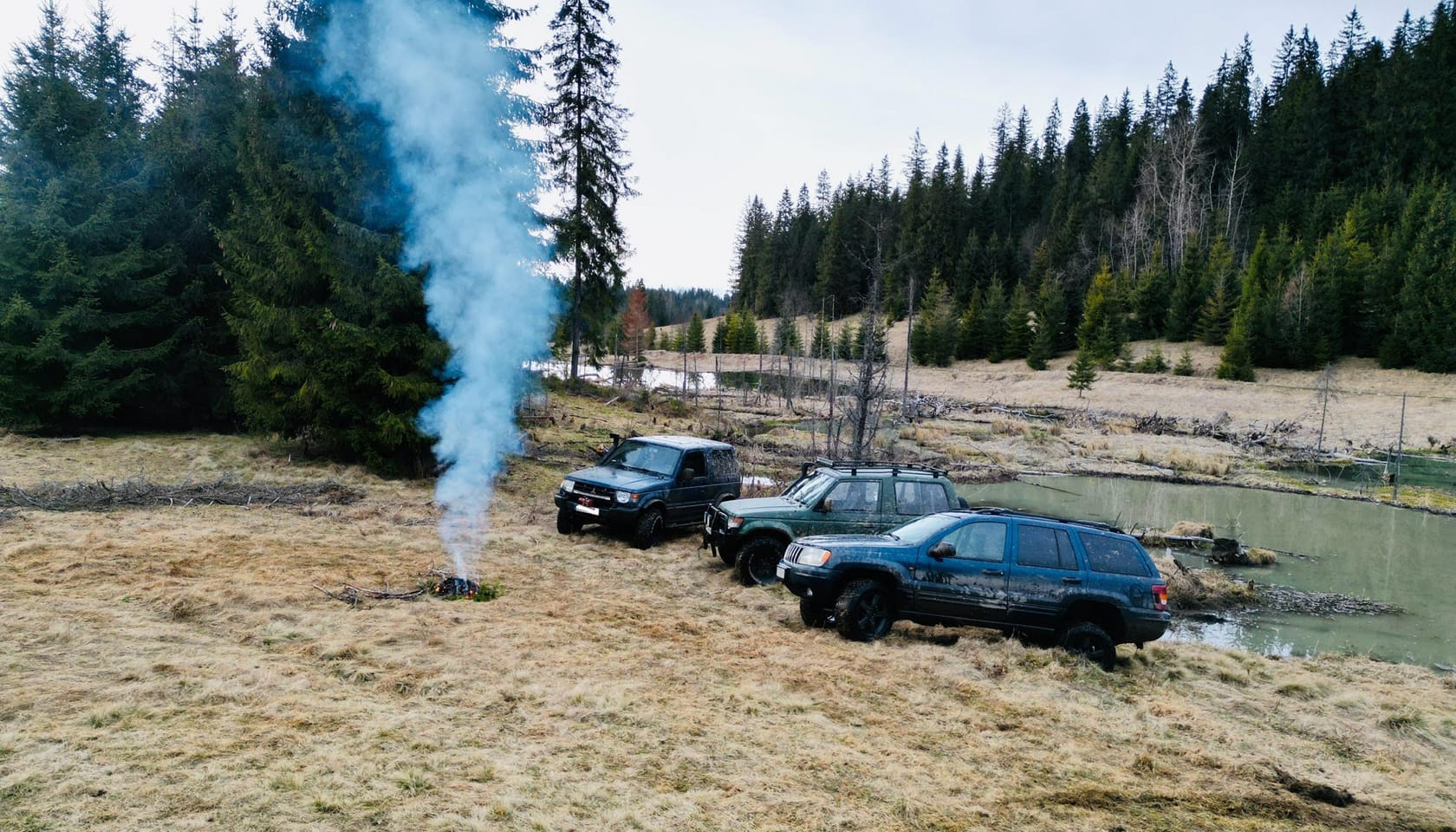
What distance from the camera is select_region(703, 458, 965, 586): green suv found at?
11.6 m

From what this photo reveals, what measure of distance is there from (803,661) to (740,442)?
61.8ft

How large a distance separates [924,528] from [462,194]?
10482mm

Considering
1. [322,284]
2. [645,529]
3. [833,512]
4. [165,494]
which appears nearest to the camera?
[833,512]

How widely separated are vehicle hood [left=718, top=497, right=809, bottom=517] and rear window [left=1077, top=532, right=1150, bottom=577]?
13.2 feet

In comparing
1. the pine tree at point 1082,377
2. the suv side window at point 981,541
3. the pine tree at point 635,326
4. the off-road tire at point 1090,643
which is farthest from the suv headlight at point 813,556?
the pine tree at point 635,326

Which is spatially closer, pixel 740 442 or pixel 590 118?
pixel 740 442

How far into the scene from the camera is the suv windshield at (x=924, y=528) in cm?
952

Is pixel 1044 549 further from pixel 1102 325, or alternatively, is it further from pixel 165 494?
pixel 1102 325

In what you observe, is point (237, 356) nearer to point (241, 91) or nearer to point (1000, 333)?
point (241, 91)

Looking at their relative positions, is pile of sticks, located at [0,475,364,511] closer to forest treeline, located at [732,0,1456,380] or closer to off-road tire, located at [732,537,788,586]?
off-road tire, located at [732,537,788,586]

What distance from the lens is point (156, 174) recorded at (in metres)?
19.5

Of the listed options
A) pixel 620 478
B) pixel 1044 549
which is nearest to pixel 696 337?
pixel 620 478

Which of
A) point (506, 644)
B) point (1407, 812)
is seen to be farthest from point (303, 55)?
point (1407, 812)

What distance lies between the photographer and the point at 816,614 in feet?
31.5
